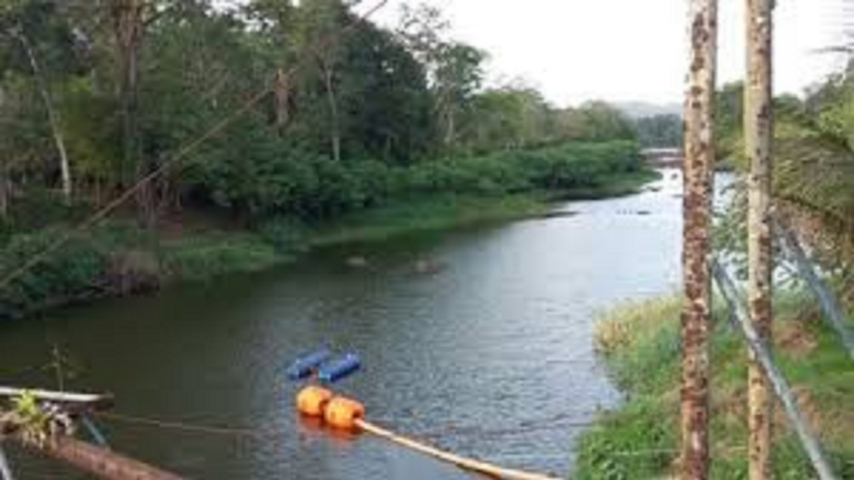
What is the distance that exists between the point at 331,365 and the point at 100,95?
2487cm

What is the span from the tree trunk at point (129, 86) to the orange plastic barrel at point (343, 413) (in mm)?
26692

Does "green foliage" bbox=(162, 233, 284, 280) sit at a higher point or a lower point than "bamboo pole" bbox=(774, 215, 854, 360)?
lower

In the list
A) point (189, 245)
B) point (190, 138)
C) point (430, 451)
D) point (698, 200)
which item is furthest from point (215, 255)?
point (698, 200)

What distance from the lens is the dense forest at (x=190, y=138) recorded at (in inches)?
1781

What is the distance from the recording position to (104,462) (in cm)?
848

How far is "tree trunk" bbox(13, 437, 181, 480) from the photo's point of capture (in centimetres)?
799

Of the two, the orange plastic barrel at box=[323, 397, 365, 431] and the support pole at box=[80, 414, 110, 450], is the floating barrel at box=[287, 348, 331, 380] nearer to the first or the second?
the orange plastic barrel at box=[323, 397, 365, 431]

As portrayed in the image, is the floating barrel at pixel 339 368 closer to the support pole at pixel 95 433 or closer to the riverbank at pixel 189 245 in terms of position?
the riverbank at pixel 189 245

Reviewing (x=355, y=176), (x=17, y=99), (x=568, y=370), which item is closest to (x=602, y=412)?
(x=568, y=370)

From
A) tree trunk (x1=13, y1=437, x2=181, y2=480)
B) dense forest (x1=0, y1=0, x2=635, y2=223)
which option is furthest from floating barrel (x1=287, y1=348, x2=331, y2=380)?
tree trunk (x1=13, y1=437, x2=181, y2=480)

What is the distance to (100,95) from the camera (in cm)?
4862

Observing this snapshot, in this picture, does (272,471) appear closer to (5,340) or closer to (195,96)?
(5,340)

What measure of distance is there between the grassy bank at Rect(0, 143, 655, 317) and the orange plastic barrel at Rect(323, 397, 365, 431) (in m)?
7.14

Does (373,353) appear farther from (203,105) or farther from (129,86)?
(203,105)
